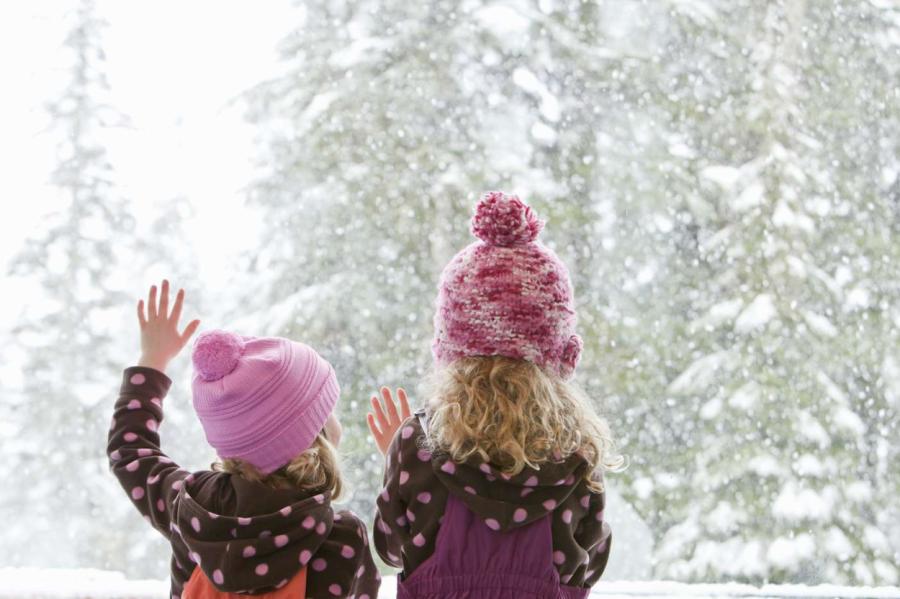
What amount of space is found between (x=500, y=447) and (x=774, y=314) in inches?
101

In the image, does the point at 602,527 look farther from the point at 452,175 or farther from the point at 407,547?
the point at 452,175

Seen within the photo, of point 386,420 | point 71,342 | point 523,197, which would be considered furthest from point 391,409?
point 71,342

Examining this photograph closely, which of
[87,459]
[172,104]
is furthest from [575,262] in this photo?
[87,459]

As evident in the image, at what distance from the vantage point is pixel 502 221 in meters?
1.39

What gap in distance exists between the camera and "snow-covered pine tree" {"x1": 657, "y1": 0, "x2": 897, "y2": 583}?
11.6 ft

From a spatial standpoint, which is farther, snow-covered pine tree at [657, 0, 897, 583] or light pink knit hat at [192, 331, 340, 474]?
snow-covered pine tree at [657, 0, 897, 583]

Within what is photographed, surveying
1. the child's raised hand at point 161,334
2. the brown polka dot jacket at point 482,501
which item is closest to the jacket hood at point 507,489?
the brown polka dot jacket at point 482,501

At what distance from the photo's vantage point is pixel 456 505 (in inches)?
53.1

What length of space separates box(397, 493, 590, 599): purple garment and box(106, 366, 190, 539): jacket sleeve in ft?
1.27

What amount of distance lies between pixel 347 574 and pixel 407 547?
0.09 metres

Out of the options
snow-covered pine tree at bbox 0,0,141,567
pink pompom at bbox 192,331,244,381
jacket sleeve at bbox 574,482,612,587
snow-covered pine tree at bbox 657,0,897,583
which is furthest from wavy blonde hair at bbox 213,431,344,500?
snow-covered pine tree at bbox 657,0,897,583

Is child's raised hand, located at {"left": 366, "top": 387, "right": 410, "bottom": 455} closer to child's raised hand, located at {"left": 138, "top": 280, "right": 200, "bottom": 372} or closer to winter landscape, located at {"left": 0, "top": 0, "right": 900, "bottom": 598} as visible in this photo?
child's raised hand, located at {"left": 138, "top": 280, "right": 200, "bottom": 372}

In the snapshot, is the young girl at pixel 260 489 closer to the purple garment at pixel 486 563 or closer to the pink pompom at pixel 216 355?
the pink pompom at pixel 216 355

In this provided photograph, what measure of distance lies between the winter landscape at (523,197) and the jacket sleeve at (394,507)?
79.5 inches
